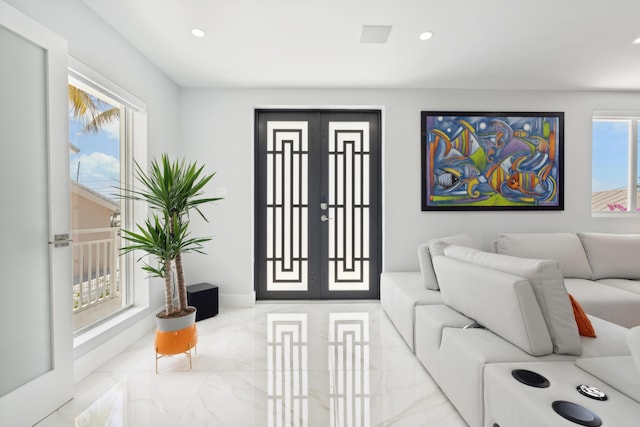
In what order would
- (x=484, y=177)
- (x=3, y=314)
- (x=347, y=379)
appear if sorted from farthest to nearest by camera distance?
(x=484, y=177) → (x=347, y=379) → (x=3, y=314)

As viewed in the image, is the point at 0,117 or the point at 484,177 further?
the point at 484,177

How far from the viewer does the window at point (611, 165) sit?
3545 mm

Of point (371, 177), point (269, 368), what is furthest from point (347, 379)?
point (371, 177)

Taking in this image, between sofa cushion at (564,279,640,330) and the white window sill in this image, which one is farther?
sofa cushion at (564,279,640,330)

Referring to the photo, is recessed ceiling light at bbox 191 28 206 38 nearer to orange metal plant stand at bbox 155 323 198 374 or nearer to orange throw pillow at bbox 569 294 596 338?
orange metal plant stand at bbox 155 323 198 374

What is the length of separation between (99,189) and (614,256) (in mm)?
5157

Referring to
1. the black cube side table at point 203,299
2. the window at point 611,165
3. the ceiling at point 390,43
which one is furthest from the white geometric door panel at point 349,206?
the window at point 611,165

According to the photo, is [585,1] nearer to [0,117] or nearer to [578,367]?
[578,367]

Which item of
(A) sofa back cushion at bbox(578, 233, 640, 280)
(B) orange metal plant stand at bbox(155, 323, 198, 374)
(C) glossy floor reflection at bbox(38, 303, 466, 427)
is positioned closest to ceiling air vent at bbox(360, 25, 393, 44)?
(C) glossy floor reflection at bbox(38, 303, 466, 427)

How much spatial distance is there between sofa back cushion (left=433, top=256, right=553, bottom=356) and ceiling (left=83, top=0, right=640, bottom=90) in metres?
1.89

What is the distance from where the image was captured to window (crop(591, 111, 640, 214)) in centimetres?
354

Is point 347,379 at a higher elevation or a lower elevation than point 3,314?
lower

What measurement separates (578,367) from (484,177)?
8.42ft

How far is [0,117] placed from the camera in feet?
4.60
